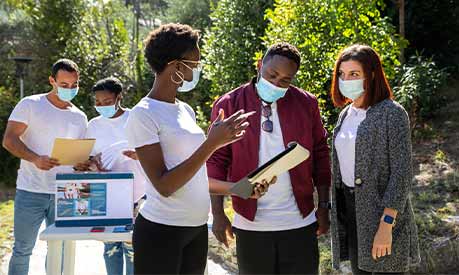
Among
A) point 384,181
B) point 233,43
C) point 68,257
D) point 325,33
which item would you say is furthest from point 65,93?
point 233,43

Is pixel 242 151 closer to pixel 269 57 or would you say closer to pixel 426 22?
pixel 269 57

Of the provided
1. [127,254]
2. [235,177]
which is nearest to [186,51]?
[235,177]

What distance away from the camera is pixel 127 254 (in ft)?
13.2

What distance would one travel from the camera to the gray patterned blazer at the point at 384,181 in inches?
102

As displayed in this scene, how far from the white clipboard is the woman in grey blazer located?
438 mm

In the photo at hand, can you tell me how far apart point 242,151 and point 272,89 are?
363 millimetres

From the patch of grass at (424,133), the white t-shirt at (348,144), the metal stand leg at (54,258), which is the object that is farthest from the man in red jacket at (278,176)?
the patch of grass at (424,133)

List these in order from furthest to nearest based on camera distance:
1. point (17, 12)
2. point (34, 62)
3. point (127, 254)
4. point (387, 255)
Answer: point (17, 12) → point (34, 62) → point (127, 254) → point (387, 255)

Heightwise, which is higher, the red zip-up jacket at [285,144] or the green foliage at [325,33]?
the green foliage at [325,33]

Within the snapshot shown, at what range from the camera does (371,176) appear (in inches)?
104

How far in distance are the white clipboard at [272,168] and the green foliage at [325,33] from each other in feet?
11.8

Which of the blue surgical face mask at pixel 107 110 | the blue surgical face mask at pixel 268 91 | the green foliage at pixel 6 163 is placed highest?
the blue surgical face mask at pixel 268 91

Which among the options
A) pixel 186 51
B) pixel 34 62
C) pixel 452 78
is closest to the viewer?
pixel 186 51

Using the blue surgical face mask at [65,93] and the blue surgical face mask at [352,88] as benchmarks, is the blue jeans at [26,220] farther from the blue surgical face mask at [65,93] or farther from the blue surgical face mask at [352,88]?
the blue surgical face mask at [352,88]
